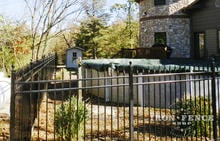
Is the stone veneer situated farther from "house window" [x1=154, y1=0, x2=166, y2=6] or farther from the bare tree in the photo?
the bare tree

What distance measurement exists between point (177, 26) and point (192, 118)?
1446 centimetres

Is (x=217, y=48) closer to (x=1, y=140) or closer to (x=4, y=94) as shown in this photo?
(x=4, y=94)

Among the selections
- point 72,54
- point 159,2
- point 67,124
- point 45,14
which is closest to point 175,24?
point 159,2

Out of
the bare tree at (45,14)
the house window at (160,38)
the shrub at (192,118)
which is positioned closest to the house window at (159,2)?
the house window at (160,38)

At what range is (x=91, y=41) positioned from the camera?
109ft

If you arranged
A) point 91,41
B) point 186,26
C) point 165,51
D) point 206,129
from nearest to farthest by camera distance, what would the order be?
1. point 206,129
2. point 165,51
3. point 186,26
4. point 91,41

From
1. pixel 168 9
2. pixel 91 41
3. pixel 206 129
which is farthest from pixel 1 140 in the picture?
pixel 91 41

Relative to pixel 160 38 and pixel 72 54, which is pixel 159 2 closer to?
pixel 160 38

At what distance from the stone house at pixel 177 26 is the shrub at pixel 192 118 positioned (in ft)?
39.8

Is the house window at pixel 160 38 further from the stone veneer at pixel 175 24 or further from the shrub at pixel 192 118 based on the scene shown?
the shrub at pixel 192 118

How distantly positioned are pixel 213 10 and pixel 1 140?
14.8m

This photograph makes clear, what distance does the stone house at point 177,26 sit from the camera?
62.1 feet

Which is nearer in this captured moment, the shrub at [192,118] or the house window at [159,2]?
the shrub at [192,118]

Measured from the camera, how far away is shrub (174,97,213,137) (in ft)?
21.8
